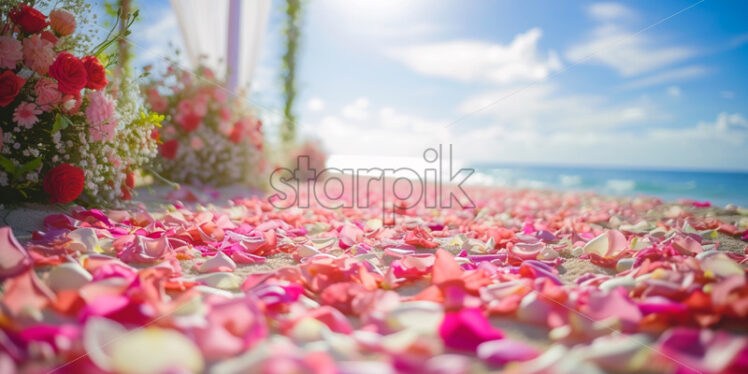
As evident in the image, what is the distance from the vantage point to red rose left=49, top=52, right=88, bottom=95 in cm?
181

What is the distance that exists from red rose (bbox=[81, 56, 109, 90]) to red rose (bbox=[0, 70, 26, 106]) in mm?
261

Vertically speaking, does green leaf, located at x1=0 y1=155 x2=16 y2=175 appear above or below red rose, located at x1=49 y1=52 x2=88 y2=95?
below

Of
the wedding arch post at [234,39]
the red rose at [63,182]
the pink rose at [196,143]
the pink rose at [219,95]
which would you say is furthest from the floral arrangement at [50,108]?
the wedding arch post at [234,39]

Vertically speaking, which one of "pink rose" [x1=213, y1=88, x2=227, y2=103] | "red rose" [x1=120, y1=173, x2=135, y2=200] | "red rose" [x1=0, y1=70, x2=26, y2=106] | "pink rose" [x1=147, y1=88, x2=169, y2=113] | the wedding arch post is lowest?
"red rose" [x1=120, y1=173, x2=135, y2=200]

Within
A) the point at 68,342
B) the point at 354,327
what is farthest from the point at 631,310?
the point at 68,342

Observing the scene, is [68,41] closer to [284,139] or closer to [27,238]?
[27,238]

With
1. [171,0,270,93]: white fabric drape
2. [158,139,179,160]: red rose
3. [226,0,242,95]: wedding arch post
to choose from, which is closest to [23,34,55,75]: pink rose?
[158,139,179,160]: red rose

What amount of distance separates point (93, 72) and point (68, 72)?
11 cm

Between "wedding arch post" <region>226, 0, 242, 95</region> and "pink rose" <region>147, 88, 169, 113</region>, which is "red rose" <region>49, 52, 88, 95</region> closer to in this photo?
"pink rose" <region>147, 88, 169, 113</region>

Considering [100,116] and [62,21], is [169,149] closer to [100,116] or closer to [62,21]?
[100,116]

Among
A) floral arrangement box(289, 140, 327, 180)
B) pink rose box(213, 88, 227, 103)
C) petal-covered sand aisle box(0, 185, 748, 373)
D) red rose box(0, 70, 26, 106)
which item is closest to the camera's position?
petal-covered sand aisle box(0, 185, 748, 373)

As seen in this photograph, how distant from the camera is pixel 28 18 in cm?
181

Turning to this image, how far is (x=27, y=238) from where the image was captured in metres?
1.61

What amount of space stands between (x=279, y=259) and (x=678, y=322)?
134 centimetres
